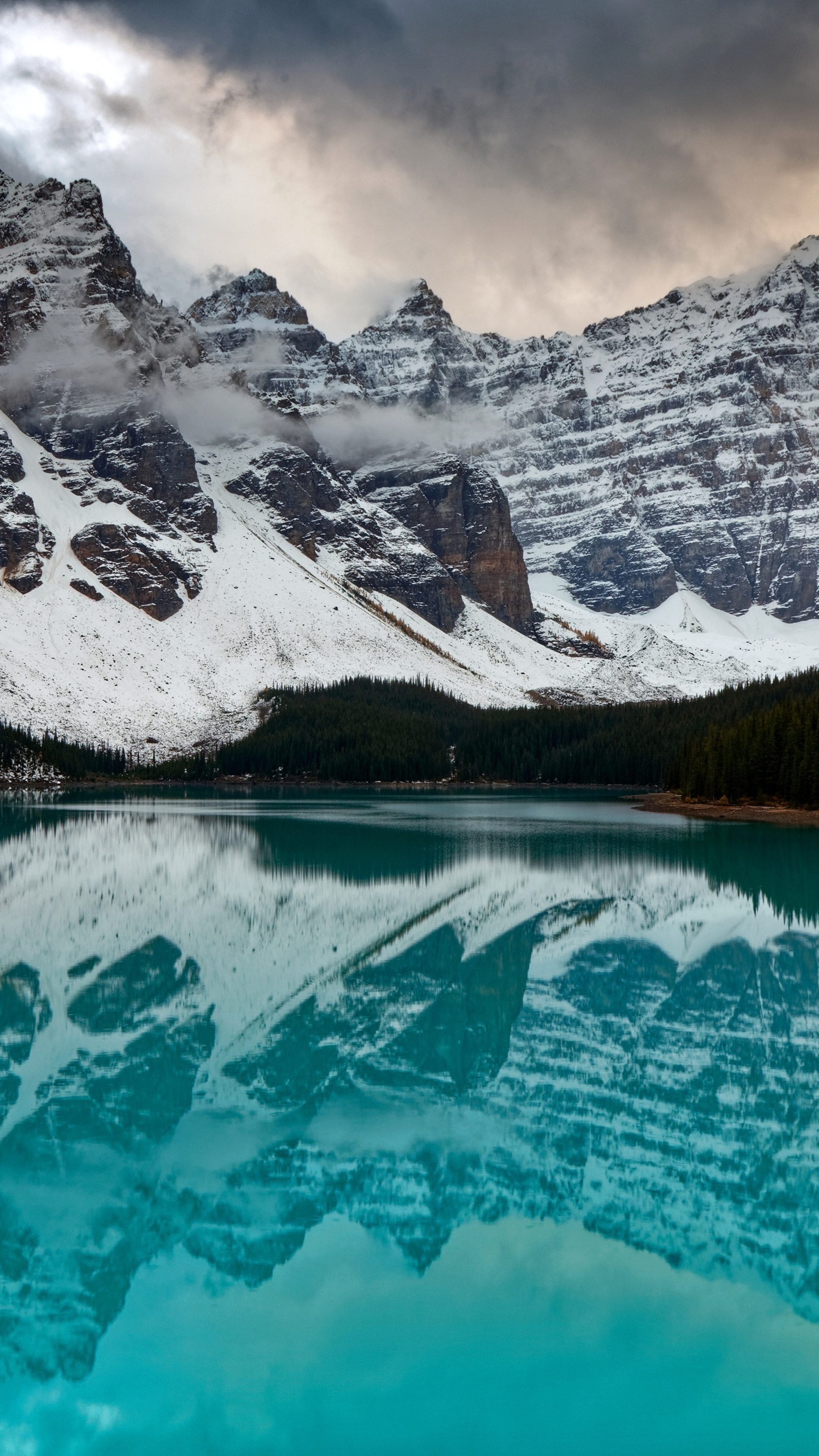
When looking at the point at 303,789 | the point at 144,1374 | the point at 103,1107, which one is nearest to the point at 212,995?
the point at 103,1107

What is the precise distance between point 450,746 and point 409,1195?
16828cm

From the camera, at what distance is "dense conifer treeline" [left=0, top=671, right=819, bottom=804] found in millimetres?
143875

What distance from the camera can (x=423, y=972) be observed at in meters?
26.5

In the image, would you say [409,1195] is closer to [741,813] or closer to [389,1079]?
[389,1079]

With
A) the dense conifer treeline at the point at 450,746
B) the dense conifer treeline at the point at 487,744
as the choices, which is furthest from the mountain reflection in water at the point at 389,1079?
the dense conifer treeline at the point at 487,744

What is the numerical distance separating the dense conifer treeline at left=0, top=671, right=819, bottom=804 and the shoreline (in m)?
18.2

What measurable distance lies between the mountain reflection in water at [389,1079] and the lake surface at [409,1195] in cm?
6

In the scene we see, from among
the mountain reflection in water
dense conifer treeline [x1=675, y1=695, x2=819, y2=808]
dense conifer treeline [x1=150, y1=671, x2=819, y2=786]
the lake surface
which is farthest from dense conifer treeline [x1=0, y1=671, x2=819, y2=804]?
the lake surface

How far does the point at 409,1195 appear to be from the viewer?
13625mm

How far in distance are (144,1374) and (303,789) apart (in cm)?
14402

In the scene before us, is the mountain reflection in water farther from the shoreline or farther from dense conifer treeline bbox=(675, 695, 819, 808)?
dense conifer treeline bbox=(675, 695, 819, 808)

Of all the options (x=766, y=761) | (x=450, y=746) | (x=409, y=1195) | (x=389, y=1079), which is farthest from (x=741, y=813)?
(x=450, y=746)

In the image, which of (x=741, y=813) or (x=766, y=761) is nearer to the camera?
(x=741, y=813)

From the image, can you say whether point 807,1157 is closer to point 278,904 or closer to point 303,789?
point 278,904
